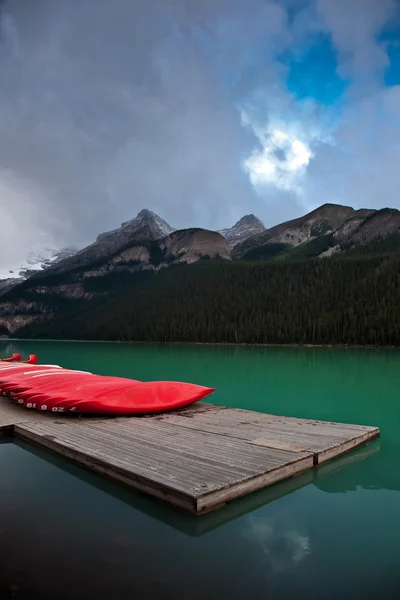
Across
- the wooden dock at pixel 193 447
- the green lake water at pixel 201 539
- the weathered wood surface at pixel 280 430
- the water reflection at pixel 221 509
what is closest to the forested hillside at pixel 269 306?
the weathered wood surface at pixel 280 430

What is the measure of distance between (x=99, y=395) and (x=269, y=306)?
117 m

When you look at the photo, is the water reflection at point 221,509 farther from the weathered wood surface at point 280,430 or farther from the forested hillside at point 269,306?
the forested hillside at point 269,306

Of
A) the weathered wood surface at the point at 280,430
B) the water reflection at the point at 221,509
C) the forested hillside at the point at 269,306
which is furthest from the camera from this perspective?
the forested hillside at the point at 269,306

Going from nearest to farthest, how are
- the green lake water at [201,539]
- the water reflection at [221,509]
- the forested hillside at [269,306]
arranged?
the green lake water at [201,539], the water reflection at [221,509], the forested hillside at [269,306]

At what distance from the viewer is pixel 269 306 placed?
125938mm

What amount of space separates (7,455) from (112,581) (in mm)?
5700

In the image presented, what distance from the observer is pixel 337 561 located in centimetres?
497

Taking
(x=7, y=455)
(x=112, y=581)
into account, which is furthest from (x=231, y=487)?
(x=7, y=455)

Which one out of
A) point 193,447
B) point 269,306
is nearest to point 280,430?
point 193,447

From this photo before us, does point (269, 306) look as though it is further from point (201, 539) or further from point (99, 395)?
point (201, 539)

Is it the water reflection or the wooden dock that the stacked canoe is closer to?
the wooden dock

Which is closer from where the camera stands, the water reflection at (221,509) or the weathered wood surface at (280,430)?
the water reflection at (221,509)

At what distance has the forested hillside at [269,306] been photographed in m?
98.9

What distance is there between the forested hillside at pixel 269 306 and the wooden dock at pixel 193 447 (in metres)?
81.8
